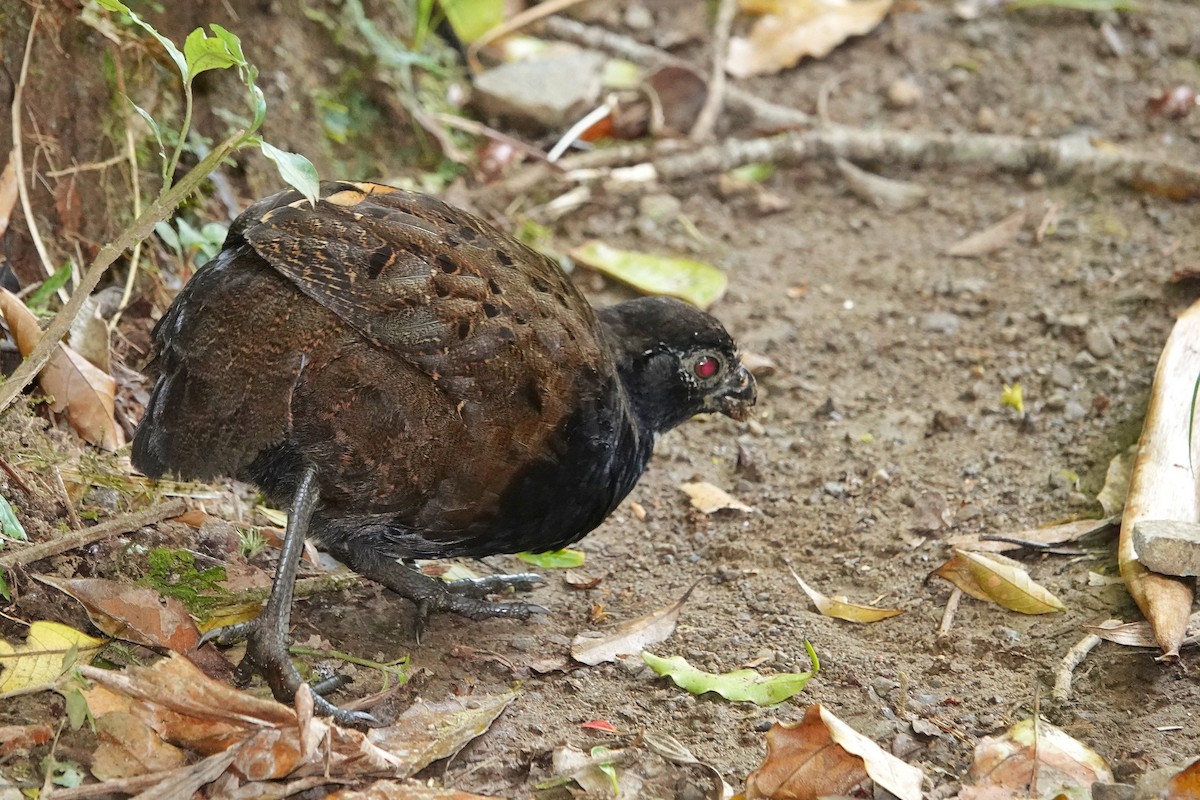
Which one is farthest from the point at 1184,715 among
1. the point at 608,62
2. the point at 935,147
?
the point at 608,62

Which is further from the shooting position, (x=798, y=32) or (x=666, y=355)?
(x=798, y=32)

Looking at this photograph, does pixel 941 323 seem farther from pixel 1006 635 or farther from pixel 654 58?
pixel 654 58

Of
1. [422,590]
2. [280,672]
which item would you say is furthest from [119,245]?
[422,590]

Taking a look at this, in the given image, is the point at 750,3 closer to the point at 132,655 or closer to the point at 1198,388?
the point at 1198,388

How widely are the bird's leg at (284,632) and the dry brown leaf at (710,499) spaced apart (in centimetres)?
163

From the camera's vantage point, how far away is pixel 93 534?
3572mm

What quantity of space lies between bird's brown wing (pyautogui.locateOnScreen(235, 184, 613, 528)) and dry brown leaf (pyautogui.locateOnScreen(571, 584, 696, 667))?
529mm

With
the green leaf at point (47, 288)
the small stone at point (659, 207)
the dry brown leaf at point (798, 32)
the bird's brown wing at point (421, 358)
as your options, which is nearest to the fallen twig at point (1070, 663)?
the bird's brown wing at point (421, 358)

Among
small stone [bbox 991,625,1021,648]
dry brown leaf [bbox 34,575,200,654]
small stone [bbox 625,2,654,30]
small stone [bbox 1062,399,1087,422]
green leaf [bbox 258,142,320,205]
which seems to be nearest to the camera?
green leaf [bbox 258,142,320,205]

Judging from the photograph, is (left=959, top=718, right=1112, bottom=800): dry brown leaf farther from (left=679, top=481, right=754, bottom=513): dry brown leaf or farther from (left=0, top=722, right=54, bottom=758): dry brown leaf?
(left=0, top=722, right=54, bottom=758): dry brown leaf

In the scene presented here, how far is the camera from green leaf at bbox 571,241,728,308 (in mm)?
5875

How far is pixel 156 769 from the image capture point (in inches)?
115

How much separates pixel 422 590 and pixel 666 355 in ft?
3.75

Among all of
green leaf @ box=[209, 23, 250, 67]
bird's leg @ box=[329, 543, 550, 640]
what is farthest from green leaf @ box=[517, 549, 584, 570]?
green leaf @ box=[209, 23, 250, 67]
